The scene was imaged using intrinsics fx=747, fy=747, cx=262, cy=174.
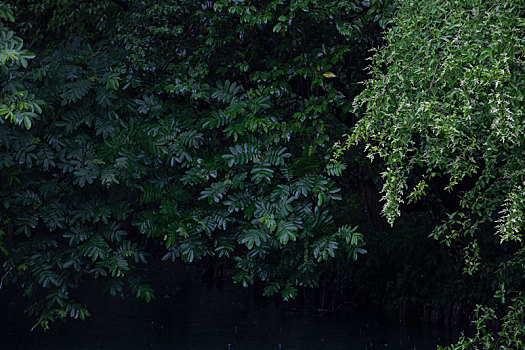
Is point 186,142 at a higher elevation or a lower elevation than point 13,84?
lower

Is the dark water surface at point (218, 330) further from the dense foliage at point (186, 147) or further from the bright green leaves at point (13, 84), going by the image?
the bright green leaves at point (13, 84)

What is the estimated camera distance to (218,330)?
13023 mm

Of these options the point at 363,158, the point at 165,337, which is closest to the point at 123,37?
the point at 363,158

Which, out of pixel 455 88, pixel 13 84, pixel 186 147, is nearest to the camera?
pixel 455 88

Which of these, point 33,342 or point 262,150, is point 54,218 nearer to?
point 262,150

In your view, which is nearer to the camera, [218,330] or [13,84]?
[13,84]

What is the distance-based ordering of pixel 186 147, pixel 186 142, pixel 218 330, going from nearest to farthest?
pixel 186 142
pixel 186 147
pixel 218 330

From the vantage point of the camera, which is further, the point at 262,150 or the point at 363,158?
the point at 363,158

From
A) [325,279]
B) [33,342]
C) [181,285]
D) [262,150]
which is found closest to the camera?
[262,150]

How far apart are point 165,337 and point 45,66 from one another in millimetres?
5999

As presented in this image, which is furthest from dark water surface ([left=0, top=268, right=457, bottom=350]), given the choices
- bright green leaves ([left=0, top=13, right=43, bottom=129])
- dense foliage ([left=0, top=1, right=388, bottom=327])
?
bright green leaves ([left=0, top=13, right=43, bottom=129])

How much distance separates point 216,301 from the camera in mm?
16094

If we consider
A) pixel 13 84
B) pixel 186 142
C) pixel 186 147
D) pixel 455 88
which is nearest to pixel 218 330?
pixel 186 147

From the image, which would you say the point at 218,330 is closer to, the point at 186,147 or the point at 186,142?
the point at 186,147
